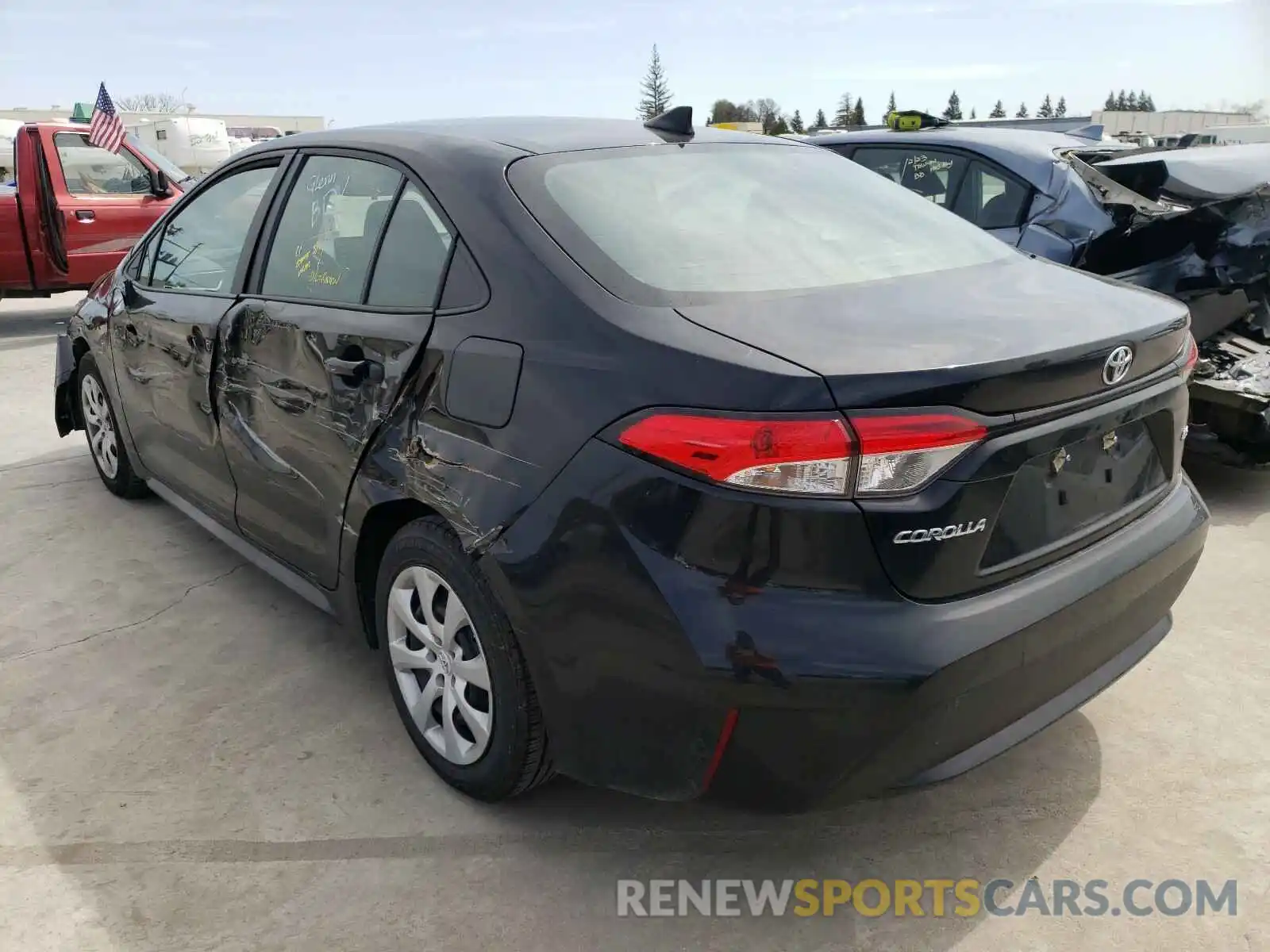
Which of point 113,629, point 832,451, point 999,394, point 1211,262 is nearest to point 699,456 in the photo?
point 832,451

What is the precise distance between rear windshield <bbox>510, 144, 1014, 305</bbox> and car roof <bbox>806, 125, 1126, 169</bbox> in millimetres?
2473

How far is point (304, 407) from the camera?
285cm

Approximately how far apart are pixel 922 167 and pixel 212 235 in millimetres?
→ 3833

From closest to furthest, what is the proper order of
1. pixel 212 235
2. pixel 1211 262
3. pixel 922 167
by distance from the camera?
pixel 212 235, pixel 1211 262, pixel 922 167

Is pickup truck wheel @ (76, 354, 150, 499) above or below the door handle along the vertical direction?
below

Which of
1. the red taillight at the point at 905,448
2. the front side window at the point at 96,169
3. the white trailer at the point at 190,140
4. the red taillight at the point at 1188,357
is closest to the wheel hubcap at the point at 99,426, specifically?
the red taillight at the point at 905,448

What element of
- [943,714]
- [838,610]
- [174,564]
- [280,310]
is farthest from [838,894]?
[174,564]

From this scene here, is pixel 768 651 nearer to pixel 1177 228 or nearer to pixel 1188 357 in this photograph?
pixel 1188 357

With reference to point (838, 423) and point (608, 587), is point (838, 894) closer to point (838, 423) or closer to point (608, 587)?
point (608, 587)

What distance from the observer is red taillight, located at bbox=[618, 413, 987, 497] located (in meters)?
1.79

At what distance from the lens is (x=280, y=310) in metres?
2.98

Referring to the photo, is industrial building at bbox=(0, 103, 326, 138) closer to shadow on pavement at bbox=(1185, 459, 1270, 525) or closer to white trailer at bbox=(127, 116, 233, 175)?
white trailer at bbox=(127, 116, 233, 175)

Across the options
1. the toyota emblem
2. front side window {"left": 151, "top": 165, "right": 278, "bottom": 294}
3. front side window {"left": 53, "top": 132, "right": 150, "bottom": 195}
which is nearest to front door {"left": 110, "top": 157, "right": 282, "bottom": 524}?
front side window {"left": 151, "top": 165, "right": 278, "bottom": 294}

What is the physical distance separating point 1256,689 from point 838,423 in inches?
82.1
